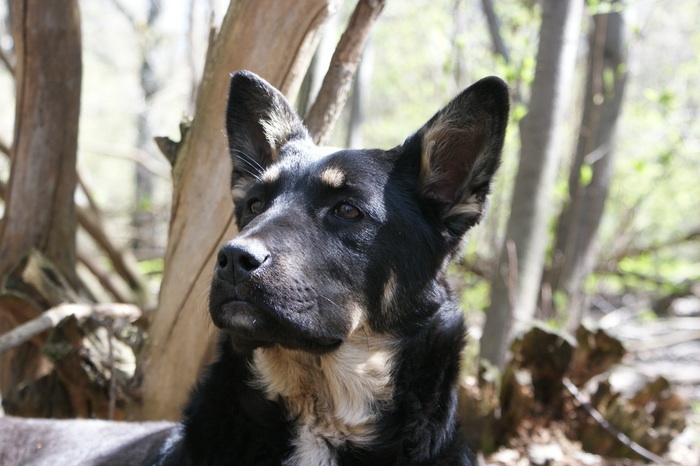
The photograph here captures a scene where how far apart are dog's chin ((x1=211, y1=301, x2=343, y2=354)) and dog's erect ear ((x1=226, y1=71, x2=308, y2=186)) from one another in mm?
1167

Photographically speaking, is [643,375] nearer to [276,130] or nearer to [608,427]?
[608,427]

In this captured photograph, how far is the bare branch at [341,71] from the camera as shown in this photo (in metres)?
4.44

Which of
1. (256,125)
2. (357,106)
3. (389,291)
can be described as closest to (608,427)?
(389,291)

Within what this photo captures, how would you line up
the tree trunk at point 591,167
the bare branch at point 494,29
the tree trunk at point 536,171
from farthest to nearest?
the bare branch at point 494,29
the tree trunk at point 591,167
the tree trunk at point 536,171

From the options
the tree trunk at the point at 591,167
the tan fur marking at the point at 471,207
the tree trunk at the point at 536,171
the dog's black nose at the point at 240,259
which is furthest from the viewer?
the tree trunk at the point at 591,167

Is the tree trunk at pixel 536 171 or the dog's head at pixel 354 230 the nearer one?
the dog's head at pixel 354 230

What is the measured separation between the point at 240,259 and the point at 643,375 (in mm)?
5744

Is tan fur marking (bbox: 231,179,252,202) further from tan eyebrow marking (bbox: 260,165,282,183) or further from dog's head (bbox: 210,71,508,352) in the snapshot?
tan eyebrow marking (bbox: 260,165,282,183)

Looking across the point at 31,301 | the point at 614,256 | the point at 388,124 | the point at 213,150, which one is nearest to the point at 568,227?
the point at 614,256

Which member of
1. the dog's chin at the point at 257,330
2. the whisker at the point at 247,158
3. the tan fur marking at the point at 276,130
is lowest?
the dog's chin at the point at 257,330

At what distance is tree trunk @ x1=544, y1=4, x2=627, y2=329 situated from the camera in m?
8.48

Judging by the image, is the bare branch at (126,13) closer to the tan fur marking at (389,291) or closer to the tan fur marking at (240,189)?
the tan fur marking at (240,189)

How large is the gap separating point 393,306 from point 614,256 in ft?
28.3

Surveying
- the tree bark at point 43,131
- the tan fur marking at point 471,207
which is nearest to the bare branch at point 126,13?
the tree bark at point 43,131
